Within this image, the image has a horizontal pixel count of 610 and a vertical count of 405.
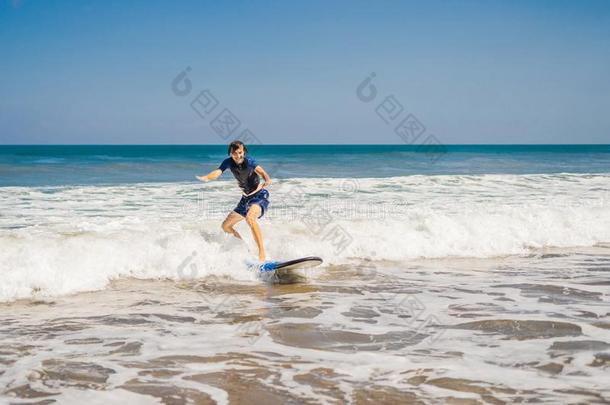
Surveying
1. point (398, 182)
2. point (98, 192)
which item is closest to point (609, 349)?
point (98, 192)

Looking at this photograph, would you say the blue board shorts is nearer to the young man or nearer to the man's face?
the young man

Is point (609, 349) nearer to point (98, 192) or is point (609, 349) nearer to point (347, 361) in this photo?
point (347, 361)

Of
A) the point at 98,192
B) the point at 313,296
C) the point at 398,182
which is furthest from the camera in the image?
the point at 398,182

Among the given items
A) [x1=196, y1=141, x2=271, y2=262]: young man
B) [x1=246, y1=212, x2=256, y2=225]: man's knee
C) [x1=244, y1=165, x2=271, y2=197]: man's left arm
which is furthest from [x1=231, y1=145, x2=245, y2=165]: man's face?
[x1=246, y1=212, x2=256, y2=225]: man's knee

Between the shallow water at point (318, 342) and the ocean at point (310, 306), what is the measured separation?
24 millimetres

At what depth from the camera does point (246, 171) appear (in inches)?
363

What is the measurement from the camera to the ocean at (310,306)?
469cm

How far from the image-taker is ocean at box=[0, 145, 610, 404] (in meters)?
4.69

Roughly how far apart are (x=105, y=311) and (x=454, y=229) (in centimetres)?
743

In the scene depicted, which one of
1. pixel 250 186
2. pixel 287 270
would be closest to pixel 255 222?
pixel 250 186

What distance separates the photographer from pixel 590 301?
7.43 metres

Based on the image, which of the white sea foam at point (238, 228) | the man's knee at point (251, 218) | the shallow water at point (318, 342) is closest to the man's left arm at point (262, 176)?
the man's knee at point (251, 218)

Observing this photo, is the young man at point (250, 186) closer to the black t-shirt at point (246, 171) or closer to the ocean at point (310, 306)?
the black t-shirt at point (246, 171)

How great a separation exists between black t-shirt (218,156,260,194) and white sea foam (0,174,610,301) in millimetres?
1173
